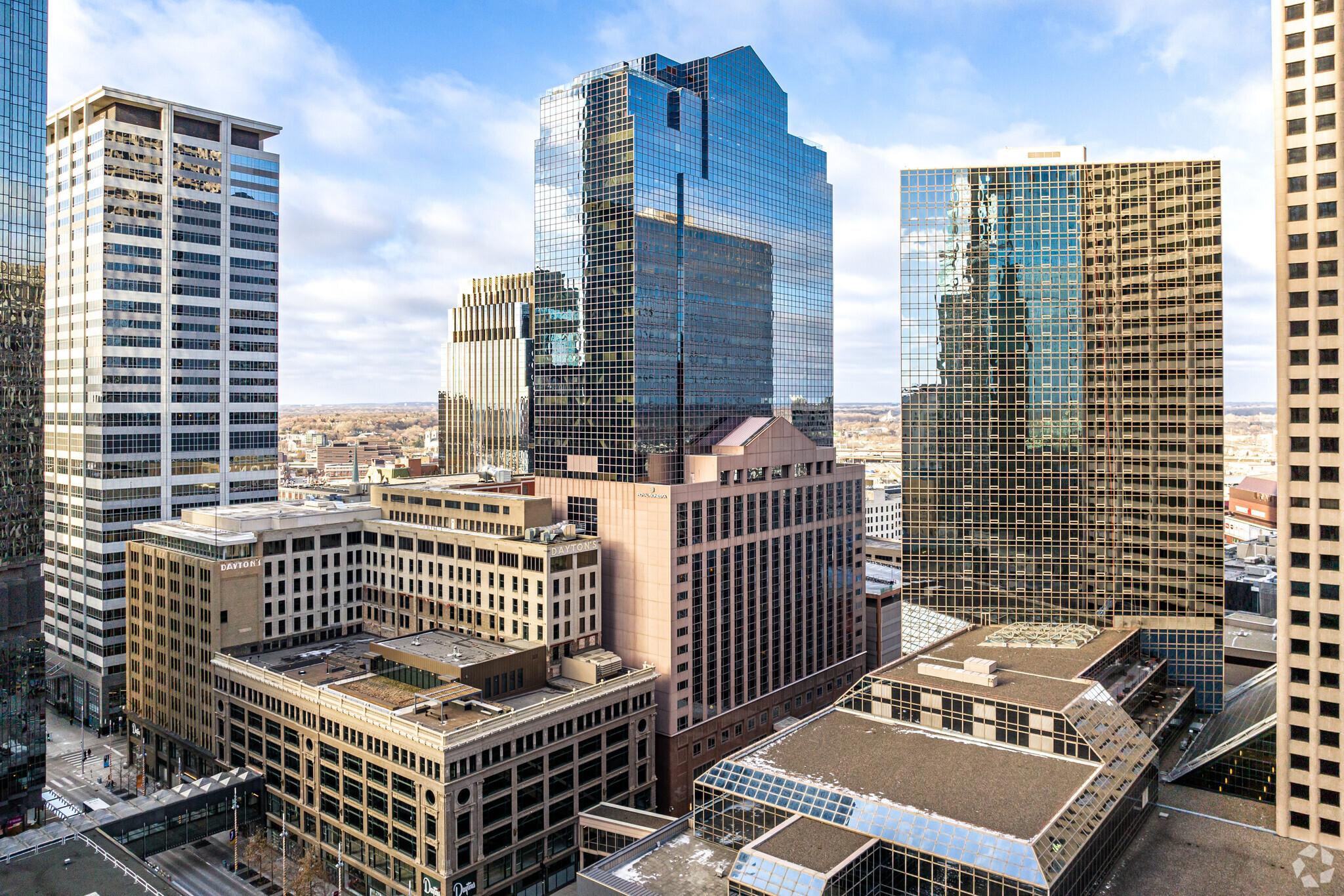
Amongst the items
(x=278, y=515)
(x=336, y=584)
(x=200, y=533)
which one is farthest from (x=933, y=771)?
(x=200, y=533)

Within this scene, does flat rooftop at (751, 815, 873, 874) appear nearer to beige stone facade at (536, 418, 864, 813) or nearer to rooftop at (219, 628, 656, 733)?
rooftop at (219, 628, 656, 733)

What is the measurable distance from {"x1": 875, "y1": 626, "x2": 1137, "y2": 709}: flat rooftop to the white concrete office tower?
457 feet

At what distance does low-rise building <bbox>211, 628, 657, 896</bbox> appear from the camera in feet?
302

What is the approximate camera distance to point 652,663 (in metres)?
121

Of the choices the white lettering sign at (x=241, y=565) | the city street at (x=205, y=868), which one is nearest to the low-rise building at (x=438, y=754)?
A: the city street at (x=205, y=868)

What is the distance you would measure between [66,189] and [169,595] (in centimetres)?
9449

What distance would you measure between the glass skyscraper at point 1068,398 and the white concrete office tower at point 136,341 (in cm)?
13318

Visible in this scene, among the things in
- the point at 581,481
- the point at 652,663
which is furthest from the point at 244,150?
the point at 652,663

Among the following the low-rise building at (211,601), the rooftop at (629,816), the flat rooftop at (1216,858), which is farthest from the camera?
the low-rise building at (211,601)

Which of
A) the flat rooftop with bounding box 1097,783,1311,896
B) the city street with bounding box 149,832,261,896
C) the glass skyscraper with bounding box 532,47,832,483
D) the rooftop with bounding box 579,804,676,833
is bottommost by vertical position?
the city street with bounding box 149,832,261,896

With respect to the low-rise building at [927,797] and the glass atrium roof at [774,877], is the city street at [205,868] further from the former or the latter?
the glass atrium roof at [774,877]

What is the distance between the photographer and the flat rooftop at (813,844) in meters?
71.2

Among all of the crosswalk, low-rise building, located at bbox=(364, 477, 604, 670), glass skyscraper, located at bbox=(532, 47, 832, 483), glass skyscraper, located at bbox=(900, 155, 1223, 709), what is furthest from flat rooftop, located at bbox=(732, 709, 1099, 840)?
the crosswalk

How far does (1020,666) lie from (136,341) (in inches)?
6483
